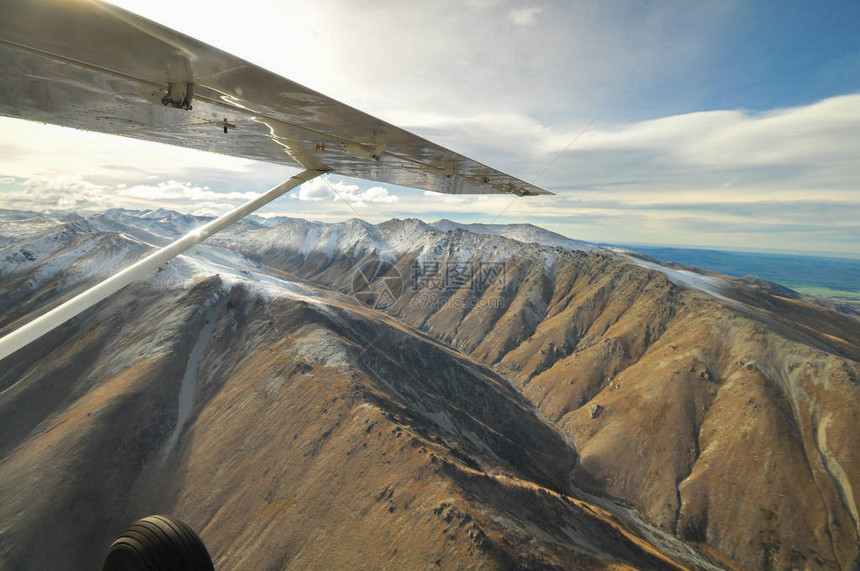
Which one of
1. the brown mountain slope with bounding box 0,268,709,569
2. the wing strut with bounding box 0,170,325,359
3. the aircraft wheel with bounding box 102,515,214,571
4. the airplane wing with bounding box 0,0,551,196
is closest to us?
the airplane wing with bounding box 0,0,551,196

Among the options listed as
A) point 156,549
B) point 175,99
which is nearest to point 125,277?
point 175,99

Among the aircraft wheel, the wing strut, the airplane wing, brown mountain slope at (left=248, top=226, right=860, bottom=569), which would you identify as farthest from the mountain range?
the airplane wing

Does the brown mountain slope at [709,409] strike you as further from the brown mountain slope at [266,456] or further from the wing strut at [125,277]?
the wing strut at [125,277]

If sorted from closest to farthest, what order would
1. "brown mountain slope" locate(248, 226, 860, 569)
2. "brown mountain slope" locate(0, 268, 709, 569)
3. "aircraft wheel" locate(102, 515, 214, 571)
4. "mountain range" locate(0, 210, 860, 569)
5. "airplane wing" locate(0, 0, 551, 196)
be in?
1. "airplane wing" locate(0, 0, 551, 196)
2. "aircraft wheel" locate(102, 515, 214, 571)
3. "brown mountain slope" locate(0, 268, 709, 569)
4. "mountain range" locate(0, 210, 860, 569)
5. "brown mountain slope" locate(248, 226, 860, 569)

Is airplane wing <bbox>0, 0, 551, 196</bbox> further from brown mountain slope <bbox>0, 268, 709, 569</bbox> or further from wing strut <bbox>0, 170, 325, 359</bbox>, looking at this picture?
brown mountain slope <bbox>0, 268, 709, 569</bbox>

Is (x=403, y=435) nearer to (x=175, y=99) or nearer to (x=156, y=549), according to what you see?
(x=156, y=549)

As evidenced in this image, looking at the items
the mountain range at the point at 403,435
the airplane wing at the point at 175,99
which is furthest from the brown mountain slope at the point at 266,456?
the airplane wing at the point at 175,99

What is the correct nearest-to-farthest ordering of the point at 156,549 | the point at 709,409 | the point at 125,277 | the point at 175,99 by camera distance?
the point at 175,99
the point at 125,277
the point at 156,549
the point at 709,409
